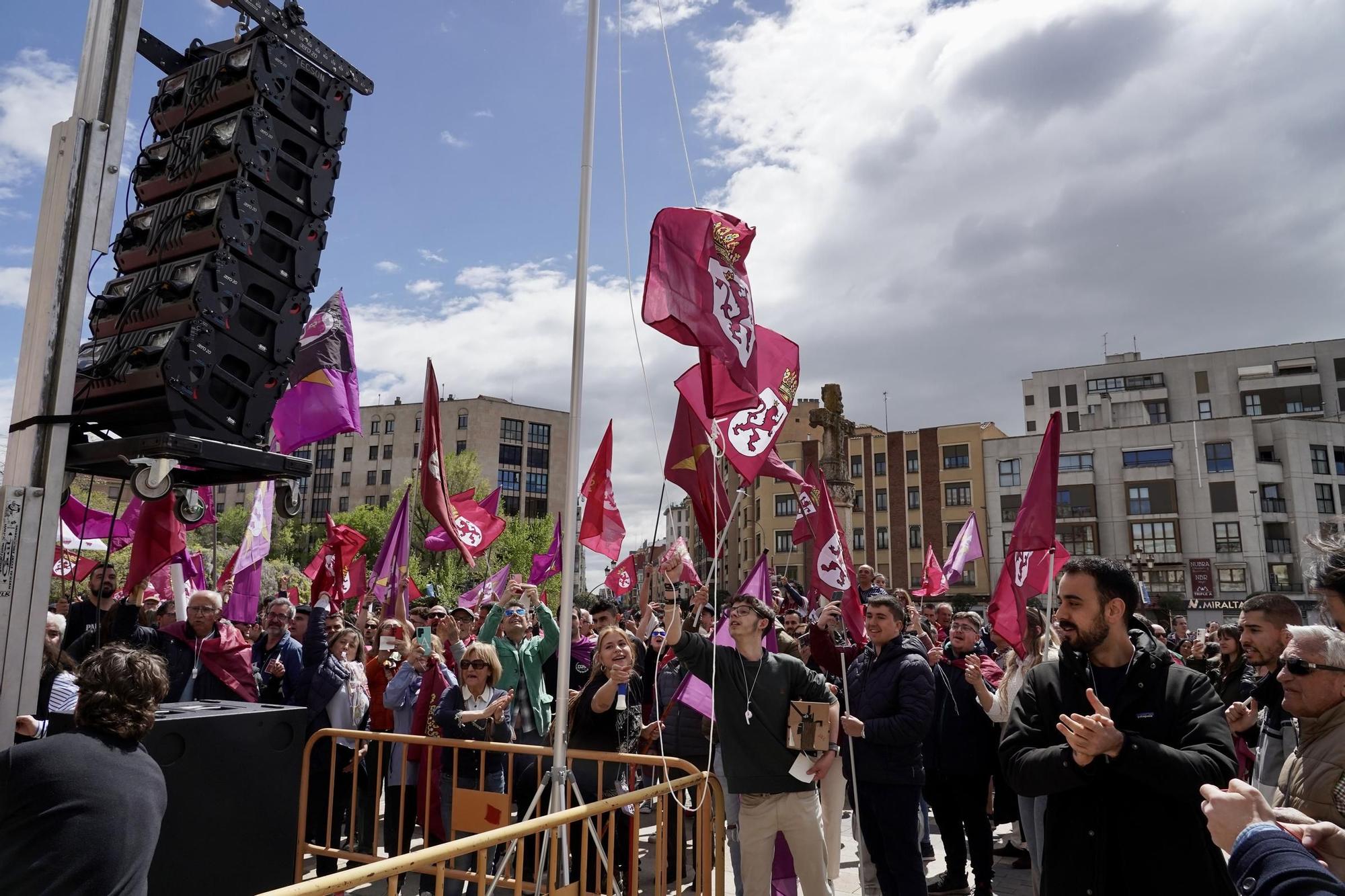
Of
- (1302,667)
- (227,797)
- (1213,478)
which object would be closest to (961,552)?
(1302,667)

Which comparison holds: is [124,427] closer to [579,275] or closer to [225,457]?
[225,457]

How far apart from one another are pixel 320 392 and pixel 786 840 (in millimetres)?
5971

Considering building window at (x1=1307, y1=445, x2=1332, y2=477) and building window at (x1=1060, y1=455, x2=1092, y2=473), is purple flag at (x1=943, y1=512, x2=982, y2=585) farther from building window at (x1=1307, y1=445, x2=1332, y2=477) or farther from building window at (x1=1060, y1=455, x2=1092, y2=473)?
building window at (x1=1307, y1=445, x2=1332, y2=477)

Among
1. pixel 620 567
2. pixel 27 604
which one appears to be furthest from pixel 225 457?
pixel 620 567

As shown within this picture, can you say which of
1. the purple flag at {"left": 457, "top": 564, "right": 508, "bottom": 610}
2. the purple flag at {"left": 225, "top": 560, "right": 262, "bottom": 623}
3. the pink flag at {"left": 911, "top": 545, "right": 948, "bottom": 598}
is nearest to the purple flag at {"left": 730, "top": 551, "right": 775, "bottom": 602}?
the purple flag at {"left": 225, "top": 560, "right": 262, "bottom": 623}

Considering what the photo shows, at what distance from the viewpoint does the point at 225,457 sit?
12.7ft

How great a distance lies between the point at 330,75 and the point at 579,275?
1.73 m

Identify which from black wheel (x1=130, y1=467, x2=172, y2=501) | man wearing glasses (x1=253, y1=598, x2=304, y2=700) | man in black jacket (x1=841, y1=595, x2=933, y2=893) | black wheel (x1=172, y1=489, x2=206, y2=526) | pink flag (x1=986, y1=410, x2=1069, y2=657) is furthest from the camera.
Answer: pink flag (x1=986, y1=410, x2=1069, y2=657)

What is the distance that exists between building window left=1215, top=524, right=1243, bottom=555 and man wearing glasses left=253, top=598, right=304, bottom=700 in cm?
6459

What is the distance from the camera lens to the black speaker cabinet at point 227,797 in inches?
136

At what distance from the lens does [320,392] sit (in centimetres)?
856

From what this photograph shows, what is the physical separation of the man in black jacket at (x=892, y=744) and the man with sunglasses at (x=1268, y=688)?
178 centimetres

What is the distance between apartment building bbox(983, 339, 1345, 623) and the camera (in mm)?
58312

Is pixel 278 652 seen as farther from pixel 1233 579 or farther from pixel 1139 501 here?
pixel 1139 501
